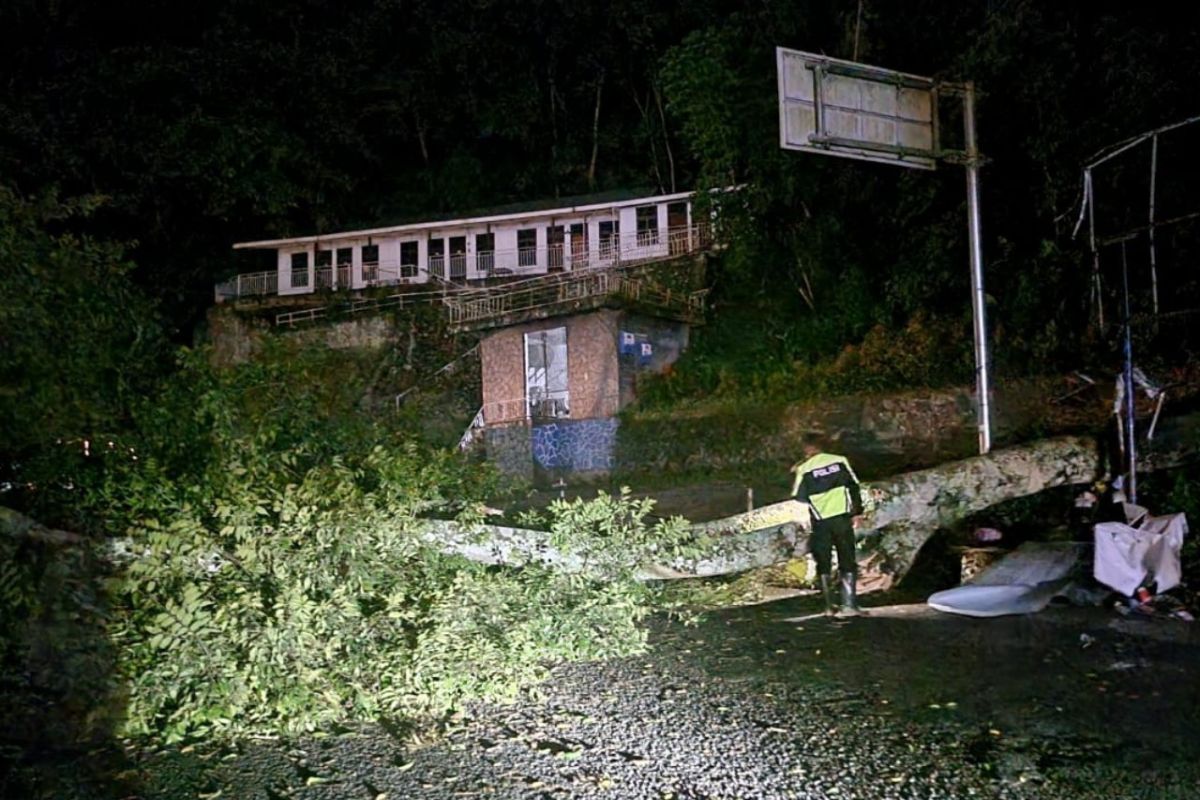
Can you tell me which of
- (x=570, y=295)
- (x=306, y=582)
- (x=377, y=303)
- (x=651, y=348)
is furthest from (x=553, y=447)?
(x=306, y=582)

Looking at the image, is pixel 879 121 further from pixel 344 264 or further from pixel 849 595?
pixel 344 264

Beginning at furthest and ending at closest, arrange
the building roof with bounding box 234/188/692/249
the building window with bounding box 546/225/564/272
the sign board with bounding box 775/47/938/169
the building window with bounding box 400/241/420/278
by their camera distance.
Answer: the building window with bounding box 400/241/420/278, the building window with bounding box 546/225/564/272, the building roof with bounding box 234/188/692/249, the sign board with bounding box 775/47/938/169

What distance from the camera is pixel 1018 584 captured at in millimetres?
8062

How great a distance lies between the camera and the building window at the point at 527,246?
30.4 meters

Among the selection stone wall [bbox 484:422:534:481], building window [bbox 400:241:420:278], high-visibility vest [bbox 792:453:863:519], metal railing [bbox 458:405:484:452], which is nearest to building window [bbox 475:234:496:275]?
building window [bbox 400:241:420:278]

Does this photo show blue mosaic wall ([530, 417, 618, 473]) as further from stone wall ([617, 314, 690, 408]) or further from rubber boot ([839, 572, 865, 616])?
rubber boot ([839, 572, 865, 616])

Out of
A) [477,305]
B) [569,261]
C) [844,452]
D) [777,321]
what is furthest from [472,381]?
[844,452]

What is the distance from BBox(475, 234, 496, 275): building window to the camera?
30.8 meters

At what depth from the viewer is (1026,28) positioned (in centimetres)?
1254

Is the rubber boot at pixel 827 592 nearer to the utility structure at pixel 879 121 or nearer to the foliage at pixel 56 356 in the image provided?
the utility structure at pixel 879 121

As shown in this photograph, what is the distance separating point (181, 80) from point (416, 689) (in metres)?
29.4

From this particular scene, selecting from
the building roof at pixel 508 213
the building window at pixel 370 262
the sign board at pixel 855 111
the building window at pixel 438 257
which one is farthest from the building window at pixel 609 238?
the sign board at pixel 855 111

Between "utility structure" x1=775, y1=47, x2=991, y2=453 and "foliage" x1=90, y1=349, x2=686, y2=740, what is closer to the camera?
"foliage" x1=90, y1=349, x2=686, y2=740

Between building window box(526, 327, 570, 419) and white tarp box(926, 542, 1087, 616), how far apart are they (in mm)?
16020
